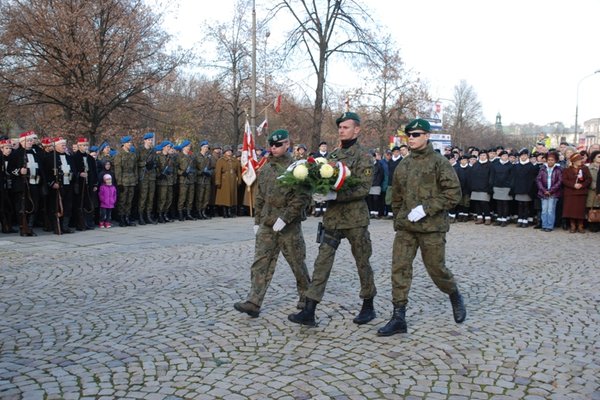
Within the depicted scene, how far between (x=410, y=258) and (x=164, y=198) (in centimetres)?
1004

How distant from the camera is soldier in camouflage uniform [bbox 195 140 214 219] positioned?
1535cm

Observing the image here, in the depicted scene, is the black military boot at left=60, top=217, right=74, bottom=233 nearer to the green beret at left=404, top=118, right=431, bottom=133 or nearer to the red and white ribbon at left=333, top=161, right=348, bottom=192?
the red and white ribbon at left=333, top=161, right=348, bottom=192

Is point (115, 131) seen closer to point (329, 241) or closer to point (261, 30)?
point (261, 30)

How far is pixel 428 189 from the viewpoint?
17.6ft

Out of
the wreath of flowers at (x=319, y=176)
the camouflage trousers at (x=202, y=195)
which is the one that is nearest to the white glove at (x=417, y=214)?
the wreath of flowers at (x=319, y=176)

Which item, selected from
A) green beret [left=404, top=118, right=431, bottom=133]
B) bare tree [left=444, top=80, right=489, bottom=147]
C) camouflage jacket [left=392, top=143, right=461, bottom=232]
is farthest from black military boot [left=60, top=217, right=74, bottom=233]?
bare tree [left=444, top=80, right=489, bottom=147]

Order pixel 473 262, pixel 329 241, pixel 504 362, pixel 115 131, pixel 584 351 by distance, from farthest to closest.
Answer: pixel 115 131 → pixel 473 262 → pixel 329 241 → pixel 584 351 → pixel 504 362

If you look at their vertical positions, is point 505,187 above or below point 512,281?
above

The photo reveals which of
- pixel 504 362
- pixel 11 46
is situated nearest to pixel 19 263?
pixel 504 362

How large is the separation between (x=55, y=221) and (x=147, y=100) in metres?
12.7

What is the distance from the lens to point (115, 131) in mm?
22344

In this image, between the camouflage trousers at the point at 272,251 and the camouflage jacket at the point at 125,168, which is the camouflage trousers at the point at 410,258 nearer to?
the camouflage trousers at the point at 272,251

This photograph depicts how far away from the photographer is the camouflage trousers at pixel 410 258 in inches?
211

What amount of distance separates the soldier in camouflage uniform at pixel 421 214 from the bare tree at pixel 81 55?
1655 cm
